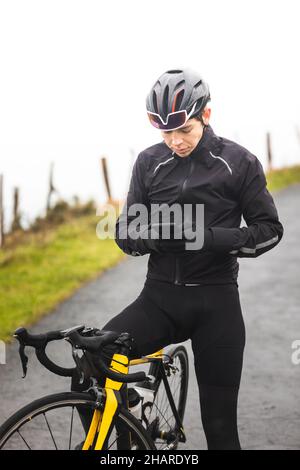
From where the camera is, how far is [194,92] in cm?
354

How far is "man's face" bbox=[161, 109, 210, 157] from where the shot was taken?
3.54 metres

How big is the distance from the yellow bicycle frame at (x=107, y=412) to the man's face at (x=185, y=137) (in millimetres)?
1125

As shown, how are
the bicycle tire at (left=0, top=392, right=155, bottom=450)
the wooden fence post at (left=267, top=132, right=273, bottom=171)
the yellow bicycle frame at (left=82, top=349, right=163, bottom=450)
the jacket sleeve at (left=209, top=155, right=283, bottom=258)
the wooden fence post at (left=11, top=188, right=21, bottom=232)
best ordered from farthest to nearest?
1. the wooden fence post at (left=267, top=132, right=273, bottom=171)
2. the wooden fence post at (left=11, top=188, right=21, bottom=232)
3. the jacket sleeve at (left=209, top=155, right=283, bottom=258)
4. the yellow bicycle frame at (left=82, top=349, right=163, bottom=450)
5. the bicycle tire at (left=0, top=392, right=155, bottom=450)

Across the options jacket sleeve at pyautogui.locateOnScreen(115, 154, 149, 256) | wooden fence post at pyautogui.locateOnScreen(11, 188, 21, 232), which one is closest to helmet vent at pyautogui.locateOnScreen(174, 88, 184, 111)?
jacket sleeve at pyautogui.locateOnScreen(115, 154, 149, 256)

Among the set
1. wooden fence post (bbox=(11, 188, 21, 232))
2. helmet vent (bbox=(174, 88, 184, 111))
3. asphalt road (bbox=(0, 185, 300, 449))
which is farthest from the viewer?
wooden fence post (bbox=(11, 188, 21, 232))

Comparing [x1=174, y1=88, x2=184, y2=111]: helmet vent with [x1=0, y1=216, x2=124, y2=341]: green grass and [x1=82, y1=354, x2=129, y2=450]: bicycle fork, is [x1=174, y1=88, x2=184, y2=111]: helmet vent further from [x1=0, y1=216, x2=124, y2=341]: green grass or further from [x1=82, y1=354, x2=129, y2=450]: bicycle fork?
[x1=0, y1=216, x2=124, y2=341]: green grass

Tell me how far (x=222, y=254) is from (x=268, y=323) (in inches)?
187

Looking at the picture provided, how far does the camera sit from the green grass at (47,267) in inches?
346

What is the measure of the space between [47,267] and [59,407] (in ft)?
26.3

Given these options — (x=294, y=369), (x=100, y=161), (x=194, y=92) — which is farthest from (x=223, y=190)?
(x=100, y=161)

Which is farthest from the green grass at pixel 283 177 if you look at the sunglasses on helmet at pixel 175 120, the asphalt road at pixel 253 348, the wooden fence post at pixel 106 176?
the sunglasses on helmet at pixel 175 120

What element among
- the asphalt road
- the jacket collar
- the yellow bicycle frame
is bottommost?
the asphalt road

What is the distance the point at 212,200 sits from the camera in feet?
11.6
